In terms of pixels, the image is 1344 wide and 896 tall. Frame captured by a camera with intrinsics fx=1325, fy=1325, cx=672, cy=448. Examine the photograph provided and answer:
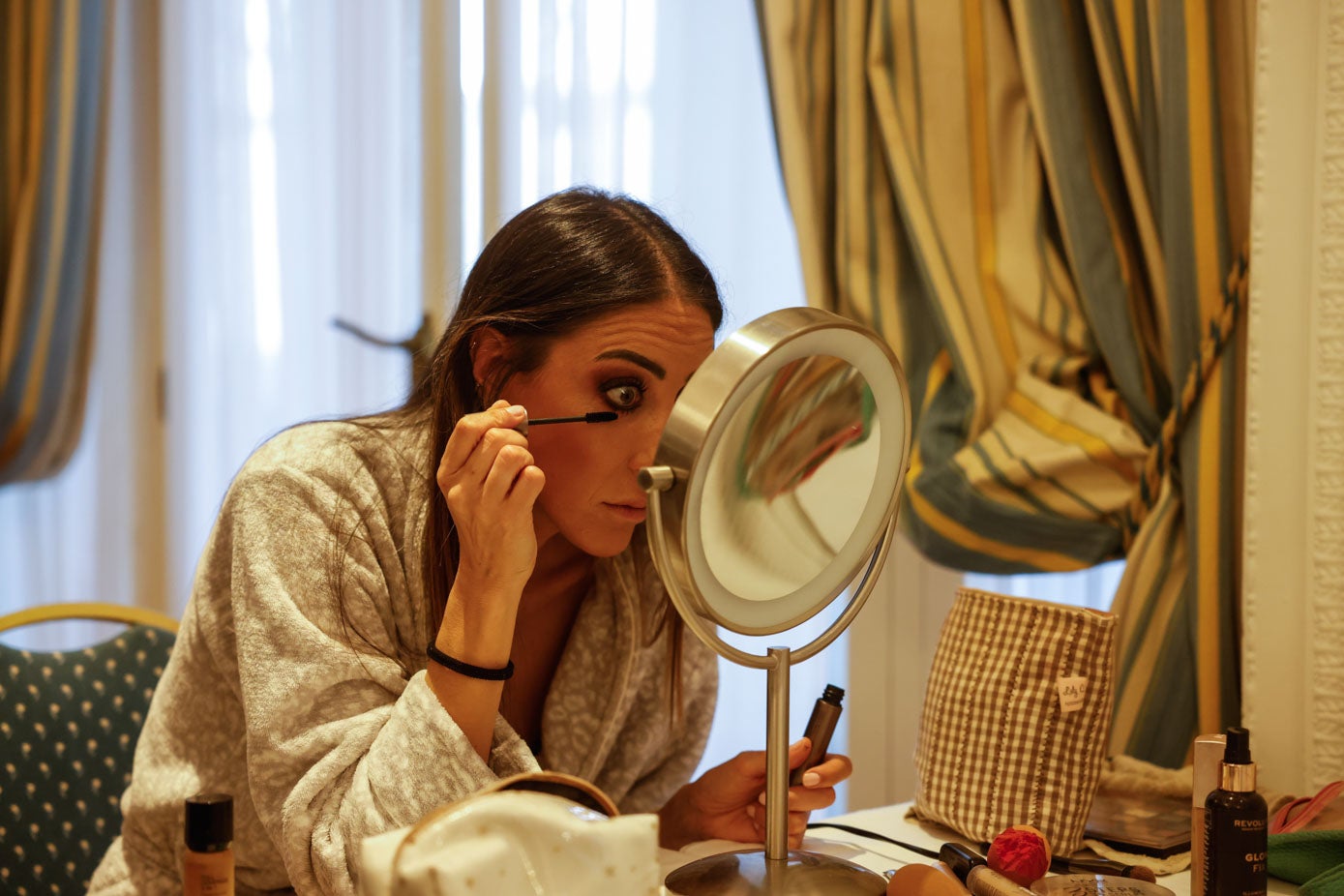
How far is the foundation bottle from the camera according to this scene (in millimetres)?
707

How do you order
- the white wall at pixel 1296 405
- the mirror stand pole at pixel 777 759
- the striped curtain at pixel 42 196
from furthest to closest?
the striped curtain at pixel 42 196
the white wall at pixel 1296 405
the mirror stand pole at pixel 777 759

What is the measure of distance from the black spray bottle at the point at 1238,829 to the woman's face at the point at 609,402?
0.48 m

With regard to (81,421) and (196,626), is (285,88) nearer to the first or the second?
(81,421)

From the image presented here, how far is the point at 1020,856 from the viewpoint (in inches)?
38.8

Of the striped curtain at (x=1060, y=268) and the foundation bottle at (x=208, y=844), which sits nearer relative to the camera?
the foundation bottle at (x=208, y=844)

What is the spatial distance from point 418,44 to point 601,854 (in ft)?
6.94

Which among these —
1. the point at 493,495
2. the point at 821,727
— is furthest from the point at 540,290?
the point at 821,727

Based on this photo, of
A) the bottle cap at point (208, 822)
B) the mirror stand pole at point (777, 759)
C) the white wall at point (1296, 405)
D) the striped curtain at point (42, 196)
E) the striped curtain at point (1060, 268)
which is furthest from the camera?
the striped curtain at point (42, 196)

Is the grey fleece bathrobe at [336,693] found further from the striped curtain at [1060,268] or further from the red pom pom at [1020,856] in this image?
the striped curtain at [1060,268]

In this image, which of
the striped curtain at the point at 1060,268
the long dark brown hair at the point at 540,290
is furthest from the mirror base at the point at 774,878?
the striped curtain at the point at 1060,268

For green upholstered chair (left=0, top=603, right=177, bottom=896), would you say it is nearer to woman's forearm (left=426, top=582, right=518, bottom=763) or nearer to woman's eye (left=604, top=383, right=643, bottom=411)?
woman's forearm (left=426, top=582, right=518, bottom=763)

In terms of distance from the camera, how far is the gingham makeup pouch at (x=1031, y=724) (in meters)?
1.17

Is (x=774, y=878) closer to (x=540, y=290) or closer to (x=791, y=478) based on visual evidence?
(x=791, y=478)

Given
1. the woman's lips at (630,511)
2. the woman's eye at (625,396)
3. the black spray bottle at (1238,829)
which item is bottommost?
the black spray bottle at (1238,829)
